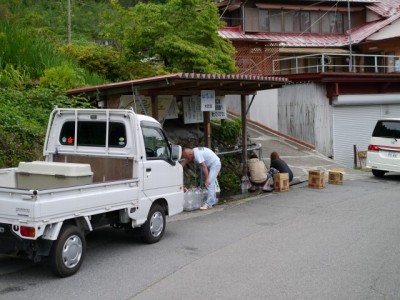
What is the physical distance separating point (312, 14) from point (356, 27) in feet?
Result: 12.2

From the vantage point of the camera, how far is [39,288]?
20.6ft

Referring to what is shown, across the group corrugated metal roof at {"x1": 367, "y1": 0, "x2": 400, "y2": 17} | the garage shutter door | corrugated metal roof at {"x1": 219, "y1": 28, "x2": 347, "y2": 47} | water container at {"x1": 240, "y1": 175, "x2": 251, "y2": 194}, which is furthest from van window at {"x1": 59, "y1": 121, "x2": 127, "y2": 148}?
corrugated metal roof at {"x1": 367, "y1": 0, "x2": 400, "y2": 17}

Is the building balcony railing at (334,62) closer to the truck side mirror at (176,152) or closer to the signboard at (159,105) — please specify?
the signboard at (159,105)

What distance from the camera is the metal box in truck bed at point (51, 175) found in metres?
7.64

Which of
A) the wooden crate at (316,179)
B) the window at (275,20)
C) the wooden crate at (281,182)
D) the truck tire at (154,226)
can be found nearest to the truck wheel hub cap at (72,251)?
the truck tire at (154,226)

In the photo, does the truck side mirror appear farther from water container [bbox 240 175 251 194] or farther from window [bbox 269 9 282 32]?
window [bbox 269 9 282 32]

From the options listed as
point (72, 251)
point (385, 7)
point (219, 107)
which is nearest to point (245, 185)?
point (219, 107)

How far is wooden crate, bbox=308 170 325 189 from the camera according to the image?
15.5m

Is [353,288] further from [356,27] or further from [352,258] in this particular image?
[356,27]

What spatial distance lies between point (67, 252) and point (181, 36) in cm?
1292

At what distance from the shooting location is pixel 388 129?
58.1 feet

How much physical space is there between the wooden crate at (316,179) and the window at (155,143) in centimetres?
750

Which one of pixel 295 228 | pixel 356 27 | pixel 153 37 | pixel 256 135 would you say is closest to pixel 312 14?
pixel 356 27

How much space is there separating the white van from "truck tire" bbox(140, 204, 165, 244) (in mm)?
11194
